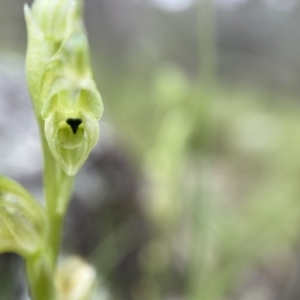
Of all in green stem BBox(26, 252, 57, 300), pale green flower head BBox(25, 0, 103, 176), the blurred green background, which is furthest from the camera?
the blurred green background

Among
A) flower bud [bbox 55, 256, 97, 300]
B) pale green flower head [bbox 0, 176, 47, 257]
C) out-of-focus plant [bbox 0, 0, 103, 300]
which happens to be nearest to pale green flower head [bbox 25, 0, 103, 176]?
out-of-focus plant [bbox 0, 0, 103, 300]

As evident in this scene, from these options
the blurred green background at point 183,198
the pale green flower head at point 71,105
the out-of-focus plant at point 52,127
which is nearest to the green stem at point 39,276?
the out-of-focus plant at point 52,127

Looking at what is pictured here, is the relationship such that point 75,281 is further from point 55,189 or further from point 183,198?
point 183,198

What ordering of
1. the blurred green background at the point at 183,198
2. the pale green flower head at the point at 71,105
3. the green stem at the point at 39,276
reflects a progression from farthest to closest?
the blurred green background at the point at 183,198 < the green stem at the point at 39,276 < the pale green flower head at the point at 71,105

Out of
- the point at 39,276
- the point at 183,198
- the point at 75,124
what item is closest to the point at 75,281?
the point at 39,276

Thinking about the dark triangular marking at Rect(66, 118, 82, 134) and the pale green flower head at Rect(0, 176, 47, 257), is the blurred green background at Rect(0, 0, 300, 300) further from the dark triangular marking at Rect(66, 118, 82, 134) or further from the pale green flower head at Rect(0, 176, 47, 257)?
the dark triangular marking at Rect(66, 118, 82, 134)

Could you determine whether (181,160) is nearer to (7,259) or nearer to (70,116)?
(7,259)

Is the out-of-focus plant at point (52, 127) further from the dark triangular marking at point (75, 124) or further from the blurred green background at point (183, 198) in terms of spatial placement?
the blurred green background at point (183, 198)
